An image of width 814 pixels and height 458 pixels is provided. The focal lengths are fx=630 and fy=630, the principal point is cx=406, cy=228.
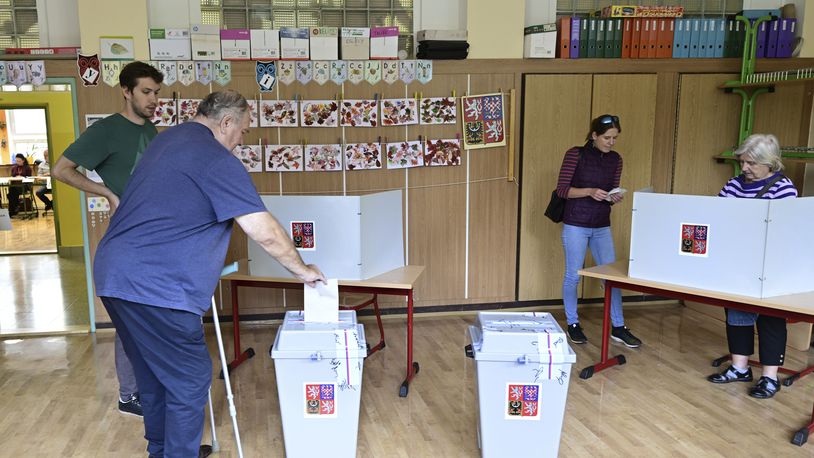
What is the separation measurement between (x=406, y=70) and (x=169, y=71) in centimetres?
177

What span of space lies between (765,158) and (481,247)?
2.34m

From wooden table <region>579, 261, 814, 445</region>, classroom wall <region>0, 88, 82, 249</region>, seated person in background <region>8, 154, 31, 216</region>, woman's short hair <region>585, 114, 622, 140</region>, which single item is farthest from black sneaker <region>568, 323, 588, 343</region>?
seated person in background <region>8, 154, 31, 216</region>

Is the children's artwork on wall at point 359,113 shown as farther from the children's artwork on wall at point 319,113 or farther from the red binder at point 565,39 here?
the red binder at point 565,39

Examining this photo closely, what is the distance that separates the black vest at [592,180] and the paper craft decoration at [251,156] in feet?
7.67

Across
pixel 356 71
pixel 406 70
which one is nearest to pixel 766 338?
pixel 406 70

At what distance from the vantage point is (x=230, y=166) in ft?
7.17

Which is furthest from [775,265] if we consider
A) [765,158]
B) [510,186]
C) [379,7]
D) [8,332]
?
[8,332]

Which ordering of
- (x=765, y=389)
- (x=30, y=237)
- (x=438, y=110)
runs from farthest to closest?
(x=30, y=237) → (x=438, y=110) → (x=765, y=389)

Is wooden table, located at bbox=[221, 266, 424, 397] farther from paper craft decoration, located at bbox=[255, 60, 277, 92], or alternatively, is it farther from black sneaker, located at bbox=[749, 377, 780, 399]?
black sneaker, located at bbox=[749, 377, 780, 399]

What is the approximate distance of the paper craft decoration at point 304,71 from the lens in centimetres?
478

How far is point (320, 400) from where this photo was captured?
2.71 meters

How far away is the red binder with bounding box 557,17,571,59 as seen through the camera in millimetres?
4996

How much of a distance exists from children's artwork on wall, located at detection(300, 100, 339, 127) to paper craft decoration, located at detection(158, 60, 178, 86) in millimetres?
943

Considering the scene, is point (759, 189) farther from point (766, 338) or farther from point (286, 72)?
point (286, 72)
